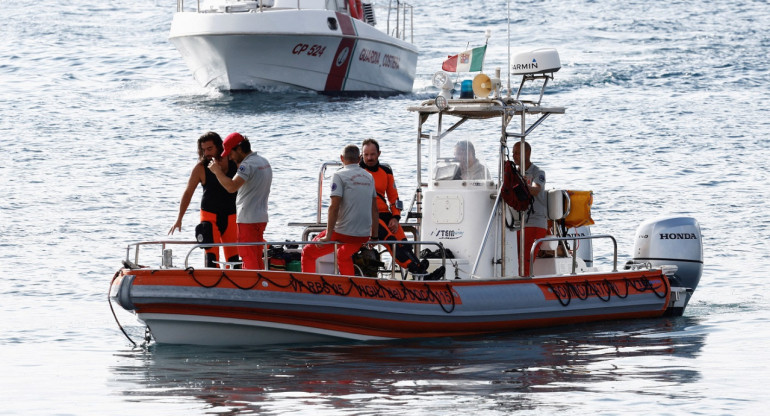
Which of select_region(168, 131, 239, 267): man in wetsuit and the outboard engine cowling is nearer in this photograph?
select_region(168, 131, 239, 267): man in wetsuit

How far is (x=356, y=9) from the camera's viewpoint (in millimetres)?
32938

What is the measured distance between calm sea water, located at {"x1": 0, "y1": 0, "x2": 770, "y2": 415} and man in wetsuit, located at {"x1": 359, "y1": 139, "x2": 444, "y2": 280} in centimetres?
68

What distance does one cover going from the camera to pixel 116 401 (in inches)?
342

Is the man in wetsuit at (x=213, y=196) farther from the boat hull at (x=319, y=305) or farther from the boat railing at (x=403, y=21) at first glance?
the boat railing at (x=403, y=21)

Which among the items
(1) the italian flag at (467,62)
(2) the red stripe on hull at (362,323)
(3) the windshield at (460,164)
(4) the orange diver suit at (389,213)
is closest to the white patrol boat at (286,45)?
(1) the italian flag at (467,62)

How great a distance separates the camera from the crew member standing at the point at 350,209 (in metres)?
10.4

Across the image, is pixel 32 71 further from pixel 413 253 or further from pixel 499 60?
pixel 413 253

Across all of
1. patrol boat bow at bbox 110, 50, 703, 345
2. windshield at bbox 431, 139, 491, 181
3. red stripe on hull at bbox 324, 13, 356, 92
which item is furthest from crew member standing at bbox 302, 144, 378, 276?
red stripe on hull at bbox 324, 13, 356, 92

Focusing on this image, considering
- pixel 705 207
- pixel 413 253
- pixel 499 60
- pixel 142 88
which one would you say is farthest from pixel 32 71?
pixel 413 253

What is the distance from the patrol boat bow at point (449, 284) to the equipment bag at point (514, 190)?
0.42 ft

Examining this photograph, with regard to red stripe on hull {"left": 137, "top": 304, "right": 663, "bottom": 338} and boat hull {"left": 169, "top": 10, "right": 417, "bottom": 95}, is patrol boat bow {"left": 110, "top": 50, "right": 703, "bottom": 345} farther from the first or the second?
boat hull {"left": 169, "top": 10, "right": 417, "bottom": 95}

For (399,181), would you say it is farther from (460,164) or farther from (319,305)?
(319,305)

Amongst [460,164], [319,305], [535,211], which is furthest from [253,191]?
[535,211]

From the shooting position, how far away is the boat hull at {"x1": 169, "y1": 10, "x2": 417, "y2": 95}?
3033 centimetres
